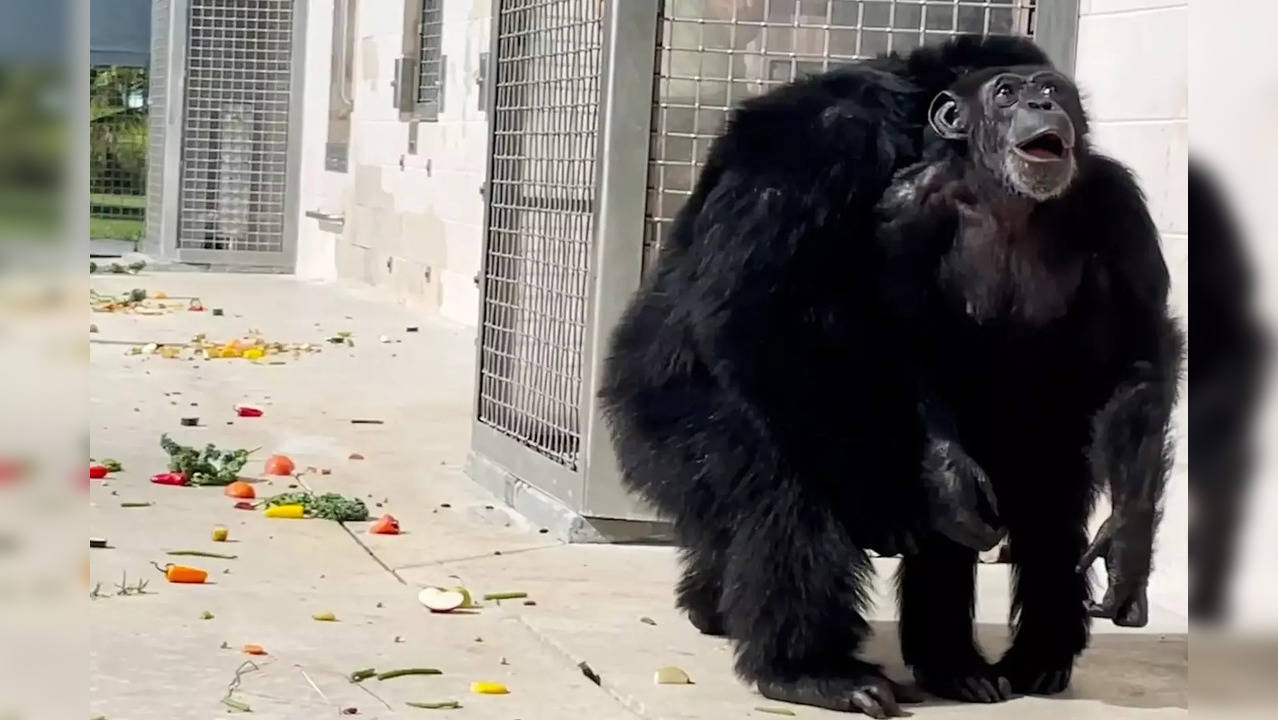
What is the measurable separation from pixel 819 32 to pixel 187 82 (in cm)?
1069

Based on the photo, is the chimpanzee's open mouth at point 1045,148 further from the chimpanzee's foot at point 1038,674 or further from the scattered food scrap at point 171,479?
the scattered food scrap at point 171,479

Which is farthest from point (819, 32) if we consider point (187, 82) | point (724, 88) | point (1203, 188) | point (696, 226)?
point (187, 82)

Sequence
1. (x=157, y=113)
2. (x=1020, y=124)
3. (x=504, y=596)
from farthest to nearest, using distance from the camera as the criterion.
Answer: (x=157, y=113) < (x=504, y=596) < (x=1020, y=124)

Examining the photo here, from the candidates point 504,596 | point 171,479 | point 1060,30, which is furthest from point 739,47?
point 171,479

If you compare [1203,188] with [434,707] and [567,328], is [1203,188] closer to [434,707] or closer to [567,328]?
[434,707]

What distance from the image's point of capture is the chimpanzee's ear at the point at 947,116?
10.7 ft

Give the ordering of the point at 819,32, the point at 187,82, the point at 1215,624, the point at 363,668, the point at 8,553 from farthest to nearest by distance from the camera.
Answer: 1. the point at 187,82
2. the point at 819,32
3. the point at 363,668
4. the point at 1215,624
5. the point at 8,553

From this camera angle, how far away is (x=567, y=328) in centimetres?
495

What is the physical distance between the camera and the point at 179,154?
1435 cm

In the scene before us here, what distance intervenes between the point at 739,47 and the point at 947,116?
1469 mm

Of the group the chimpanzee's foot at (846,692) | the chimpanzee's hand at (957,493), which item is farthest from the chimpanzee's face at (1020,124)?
the chimpanzee's foot at (846,692)

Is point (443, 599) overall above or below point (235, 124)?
below

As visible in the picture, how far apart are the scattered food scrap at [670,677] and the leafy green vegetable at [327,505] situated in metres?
1.81

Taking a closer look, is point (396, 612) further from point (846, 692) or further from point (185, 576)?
point (846, 692)
